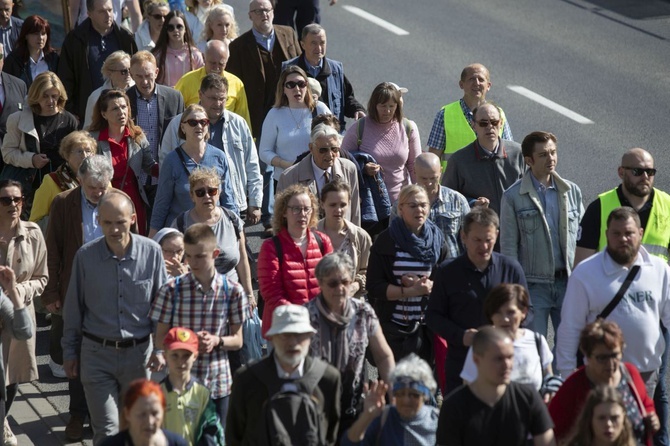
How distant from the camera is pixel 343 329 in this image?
901 cm

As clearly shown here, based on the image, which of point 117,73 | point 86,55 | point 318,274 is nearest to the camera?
point 318,274

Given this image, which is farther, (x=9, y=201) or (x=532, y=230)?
(x=532, y=230)

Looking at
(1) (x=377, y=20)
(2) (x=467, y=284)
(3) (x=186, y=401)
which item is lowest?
(3) (x=186, y=401)

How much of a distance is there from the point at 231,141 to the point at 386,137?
4.61ft

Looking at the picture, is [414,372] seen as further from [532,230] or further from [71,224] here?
[71,224]

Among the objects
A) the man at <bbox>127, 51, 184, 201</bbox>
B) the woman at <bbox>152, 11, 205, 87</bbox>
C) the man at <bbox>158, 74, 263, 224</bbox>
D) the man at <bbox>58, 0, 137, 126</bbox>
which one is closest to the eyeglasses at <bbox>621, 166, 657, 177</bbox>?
the man at <bbox>158, 74, 263, 224</bbox>

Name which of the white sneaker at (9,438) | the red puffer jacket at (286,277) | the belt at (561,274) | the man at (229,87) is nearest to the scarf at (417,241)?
the red puffer jacket at (286,277)

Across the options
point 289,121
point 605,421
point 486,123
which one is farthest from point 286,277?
point 289,121

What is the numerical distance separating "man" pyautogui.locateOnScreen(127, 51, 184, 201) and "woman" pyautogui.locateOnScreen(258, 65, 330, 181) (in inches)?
36.8

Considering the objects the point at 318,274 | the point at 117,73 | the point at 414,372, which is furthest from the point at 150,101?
the point at 414,372

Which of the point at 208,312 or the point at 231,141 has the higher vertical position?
the point at 231,141

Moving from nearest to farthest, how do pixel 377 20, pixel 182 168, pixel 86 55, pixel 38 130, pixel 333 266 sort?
pixel 333 266, pixel 182 168, pixel 38 130, pixel 86 55, pixel 377 20

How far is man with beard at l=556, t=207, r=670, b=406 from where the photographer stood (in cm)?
941

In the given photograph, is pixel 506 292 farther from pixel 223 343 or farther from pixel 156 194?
pixel 156 194
